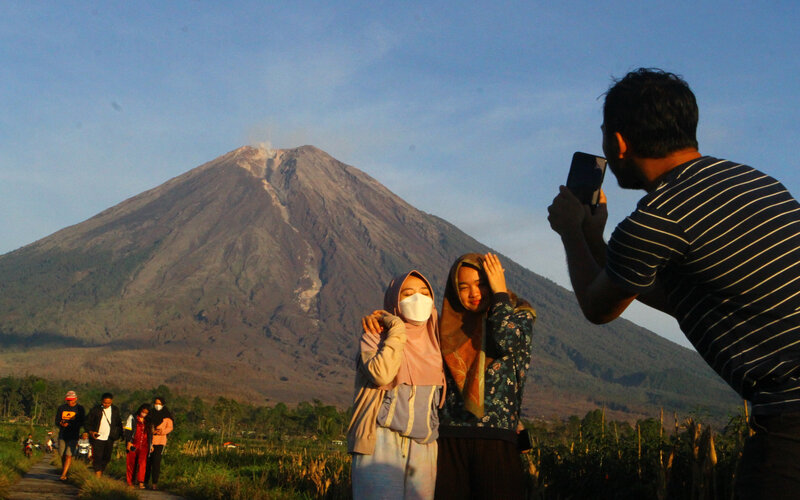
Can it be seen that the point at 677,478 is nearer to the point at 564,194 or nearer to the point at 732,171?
the point at 564,194

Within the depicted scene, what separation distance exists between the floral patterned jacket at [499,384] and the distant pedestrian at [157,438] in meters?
10.3

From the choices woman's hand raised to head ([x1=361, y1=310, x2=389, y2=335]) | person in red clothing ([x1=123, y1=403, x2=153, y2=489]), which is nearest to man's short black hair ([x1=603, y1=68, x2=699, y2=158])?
woman's hand raised to head ([x1=361, y1=310, x2=389, y2=335])

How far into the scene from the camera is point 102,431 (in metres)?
13.6

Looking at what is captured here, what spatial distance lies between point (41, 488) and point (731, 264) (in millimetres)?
11714

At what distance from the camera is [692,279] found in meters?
2.17

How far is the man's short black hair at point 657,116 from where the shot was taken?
7.59ft

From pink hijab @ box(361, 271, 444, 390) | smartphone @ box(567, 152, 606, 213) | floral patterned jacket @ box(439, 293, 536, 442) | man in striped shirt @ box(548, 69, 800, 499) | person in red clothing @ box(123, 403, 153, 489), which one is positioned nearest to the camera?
man in striped shirt @ box(548, 69, 800, 499)

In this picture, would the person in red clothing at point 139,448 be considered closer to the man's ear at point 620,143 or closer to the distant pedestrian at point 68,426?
the distant pedestrian at point 68,426

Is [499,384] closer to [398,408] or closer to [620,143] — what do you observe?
[398,408]

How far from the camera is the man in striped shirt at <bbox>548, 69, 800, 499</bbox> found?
2.06 meters

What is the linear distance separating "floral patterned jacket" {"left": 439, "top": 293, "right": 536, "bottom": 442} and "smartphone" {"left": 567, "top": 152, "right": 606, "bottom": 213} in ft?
4.13

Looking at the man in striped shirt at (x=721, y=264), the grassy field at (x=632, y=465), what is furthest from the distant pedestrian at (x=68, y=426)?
the man in striped shirt at (x=721, y=264)

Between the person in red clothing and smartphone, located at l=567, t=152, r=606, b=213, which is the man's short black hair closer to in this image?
smartphone, located at l=567, t=152, r=606, b=213

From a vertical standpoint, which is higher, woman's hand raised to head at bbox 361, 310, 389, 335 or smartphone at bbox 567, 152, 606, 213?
smartphone at bbox 567, 152, 606, 213
